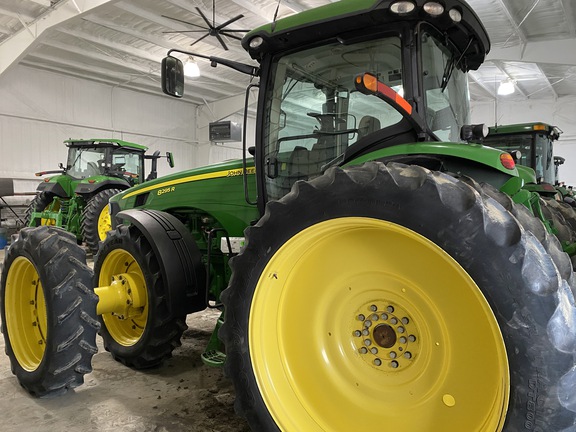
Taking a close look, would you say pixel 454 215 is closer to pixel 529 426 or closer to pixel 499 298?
pixel 499 298

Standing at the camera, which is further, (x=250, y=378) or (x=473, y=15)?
(x=473, y=15)

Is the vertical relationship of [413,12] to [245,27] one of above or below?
below

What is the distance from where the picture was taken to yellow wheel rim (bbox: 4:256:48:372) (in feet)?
10.4

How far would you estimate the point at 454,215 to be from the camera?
61.5 inches

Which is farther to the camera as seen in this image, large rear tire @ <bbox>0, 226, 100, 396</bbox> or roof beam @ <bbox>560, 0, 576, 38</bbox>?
roof beam @ <bbox>560, 0, 576, 38</bbox>

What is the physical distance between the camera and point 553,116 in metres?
17.7

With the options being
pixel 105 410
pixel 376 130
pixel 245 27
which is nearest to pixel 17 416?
pixel 105 410

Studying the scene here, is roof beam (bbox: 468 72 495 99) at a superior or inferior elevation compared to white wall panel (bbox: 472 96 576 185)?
superior

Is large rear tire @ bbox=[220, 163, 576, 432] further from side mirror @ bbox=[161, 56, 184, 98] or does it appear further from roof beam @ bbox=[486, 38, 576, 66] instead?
roof beam @ bbox=[486, 38, 576, 66]

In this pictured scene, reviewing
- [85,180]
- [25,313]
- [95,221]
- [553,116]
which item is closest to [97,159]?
[85,180]

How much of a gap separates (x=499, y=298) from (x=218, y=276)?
8.31 ft

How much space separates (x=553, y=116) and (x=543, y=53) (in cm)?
780

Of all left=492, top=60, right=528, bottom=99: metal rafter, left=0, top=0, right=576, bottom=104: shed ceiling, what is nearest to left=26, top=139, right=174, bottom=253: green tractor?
left=0, top=0, right=576, bottom=104: shed ceiling

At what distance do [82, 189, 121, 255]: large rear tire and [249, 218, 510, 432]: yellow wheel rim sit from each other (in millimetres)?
7731
